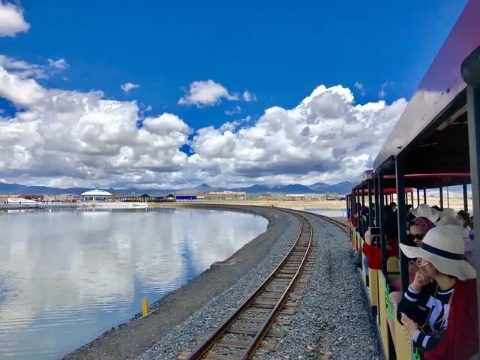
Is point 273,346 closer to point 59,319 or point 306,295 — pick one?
point 306,295

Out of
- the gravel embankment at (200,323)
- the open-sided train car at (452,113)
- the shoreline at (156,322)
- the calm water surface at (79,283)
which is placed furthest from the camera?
the calm water surface at (79,283)

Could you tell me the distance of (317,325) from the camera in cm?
891

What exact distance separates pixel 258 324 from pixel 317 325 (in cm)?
128

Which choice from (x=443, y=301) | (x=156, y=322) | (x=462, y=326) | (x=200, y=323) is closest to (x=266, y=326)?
(x=200, y=323)

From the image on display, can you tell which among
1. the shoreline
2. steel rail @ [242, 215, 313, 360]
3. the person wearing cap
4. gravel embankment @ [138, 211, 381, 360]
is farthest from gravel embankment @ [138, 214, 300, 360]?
the person wearing cap

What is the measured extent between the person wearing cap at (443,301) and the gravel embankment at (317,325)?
455cm

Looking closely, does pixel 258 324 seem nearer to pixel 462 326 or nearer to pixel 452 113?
pixel 462 326

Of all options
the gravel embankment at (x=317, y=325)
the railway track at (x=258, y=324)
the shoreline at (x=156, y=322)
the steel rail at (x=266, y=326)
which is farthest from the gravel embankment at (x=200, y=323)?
the steel rail at (x=266, y=326)

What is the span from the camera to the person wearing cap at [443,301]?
2.16 m

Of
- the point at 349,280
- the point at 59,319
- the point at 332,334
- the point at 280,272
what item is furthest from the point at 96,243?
the point at 332,334

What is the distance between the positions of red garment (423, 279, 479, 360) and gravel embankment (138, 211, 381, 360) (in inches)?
208

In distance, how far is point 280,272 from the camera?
50.7 ft

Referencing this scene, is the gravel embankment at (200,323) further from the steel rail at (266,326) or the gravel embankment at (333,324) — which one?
the gravel embankment at (333,324)

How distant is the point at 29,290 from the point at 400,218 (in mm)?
18822
